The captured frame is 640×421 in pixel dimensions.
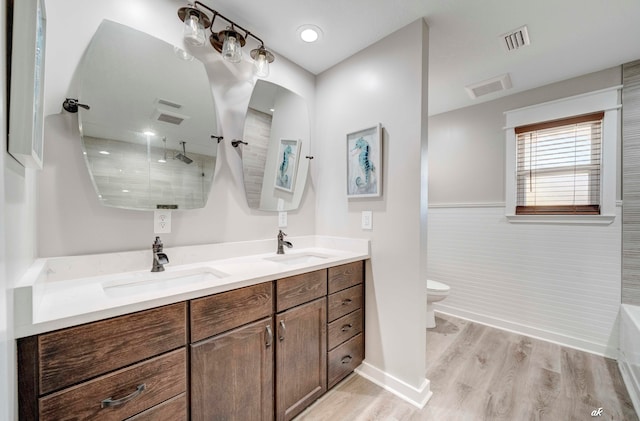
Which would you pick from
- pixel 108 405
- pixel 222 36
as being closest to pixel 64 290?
pixel 108 405

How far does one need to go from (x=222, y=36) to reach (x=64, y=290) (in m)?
1.54

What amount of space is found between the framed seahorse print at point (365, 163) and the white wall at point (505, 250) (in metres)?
1.60

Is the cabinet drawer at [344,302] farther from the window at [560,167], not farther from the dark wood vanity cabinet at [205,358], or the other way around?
the window at [560,167]

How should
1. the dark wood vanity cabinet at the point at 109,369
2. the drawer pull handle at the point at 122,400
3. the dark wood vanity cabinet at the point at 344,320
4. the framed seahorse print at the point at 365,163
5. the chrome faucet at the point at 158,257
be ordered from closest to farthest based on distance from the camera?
the dark wood vanity cabinet at the point at 109,369, the drawer pull handle at the point at 122,400, the chrome faucet at the point at 158,257, the dark wood vanity cabinet at the point at 344,320, the framed seahorse print at the point at 365,163

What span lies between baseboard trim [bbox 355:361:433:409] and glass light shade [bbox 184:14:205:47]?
237 cm

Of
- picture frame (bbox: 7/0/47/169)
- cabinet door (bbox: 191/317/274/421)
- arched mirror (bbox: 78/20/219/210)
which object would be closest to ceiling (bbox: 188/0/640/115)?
arched mirror (bbox: 78/20/219/210)

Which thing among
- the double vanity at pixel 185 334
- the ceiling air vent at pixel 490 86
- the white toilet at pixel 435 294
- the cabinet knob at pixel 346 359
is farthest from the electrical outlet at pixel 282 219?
the ceiling air vent at pixel 490 86

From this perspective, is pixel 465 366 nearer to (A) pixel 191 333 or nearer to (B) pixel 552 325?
(B) pixel 552 325

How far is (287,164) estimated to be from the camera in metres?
2.07

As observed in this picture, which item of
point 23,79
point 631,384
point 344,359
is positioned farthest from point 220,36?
point 631,384

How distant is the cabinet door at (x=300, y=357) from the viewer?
1.34 metres

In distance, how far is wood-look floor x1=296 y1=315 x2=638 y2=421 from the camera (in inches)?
59.1

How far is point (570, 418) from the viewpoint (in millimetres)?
1477

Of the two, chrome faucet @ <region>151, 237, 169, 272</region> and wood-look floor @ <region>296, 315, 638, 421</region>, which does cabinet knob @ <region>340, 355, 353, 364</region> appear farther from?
chrome faucet @ <region>151, 237, 169, 272</region>
